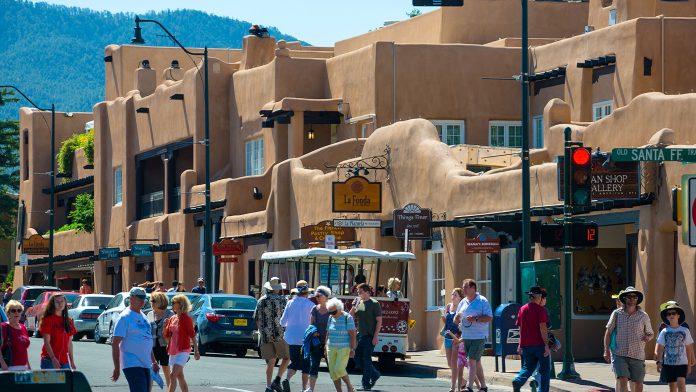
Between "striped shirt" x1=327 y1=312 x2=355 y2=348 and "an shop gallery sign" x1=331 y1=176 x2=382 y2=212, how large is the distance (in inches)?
655

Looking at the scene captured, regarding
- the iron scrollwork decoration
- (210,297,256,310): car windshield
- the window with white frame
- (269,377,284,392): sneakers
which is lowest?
(269,377,284,392): sneakers

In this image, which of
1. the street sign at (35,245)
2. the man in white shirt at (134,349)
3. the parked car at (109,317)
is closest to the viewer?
the man in white shirt at (134,349)

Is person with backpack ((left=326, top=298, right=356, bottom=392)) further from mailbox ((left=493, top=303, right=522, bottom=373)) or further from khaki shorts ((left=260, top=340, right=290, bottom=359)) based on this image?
mailbox ((left=493, top=303, right=522, bottom=373))

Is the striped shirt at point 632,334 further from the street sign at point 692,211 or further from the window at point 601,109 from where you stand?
the window at point 601,109

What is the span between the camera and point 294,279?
A: 1253 inches

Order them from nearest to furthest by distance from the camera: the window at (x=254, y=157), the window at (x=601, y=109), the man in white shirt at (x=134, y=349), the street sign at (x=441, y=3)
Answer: the man in white shirt at (x=134, y=349)
the street sign at (x=441, y=3)
the window at (x=601, y=109)
the window at (x=254, y=157)

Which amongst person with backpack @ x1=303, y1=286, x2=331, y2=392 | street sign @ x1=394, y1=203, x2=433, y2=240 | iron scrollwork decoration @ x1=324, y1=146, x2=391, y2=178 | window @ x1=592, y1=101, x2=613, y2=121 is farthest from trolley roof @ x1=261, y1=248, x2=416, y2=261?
window @ x1=592, y1=101, x2=613, y2=121

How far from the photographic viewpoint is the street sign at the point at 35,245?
242ft

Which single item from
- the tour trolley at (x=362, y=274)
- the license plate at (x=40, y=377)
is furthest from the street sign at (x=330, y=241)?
the license plate at (x=40, y=377)

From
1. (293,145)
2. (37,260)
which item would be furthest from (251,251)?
(37,260)

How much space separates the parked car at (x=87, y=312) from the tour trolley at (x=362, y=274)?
47.0ft

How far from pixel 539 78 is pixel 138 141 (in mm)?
23922

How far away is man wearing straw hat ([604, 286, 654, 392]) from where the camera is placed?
20297 mm

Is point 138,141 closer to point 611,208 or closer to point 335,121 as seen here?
point 335,121
